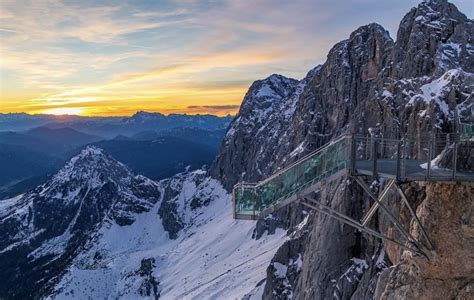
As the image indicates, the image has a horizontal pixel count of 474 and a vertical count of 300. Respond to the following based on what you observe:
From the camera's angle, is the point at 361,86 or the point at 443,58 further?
the point at 361,86

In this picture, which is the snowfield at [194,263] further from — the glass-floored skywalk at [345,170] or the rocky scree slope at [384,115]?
the glass-floored skywalk at [345,170]

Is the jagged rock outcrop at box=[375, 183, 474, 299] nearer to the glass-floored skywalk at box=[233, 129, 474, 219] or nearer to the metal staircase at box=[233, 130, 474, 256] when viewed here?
the metal staircase at box=[233, 130, 474, 256]

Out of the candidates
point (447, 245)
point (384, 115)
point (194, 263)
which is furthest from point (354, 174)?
point (194, 263)

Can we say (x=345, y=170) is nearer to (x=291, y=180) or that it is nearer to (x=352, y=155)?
(x=352, y=155)

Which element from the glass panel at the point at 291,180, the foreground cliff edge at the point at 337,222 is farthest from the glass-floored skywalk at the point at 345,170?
the foreground cliff edge at the point at 337,222

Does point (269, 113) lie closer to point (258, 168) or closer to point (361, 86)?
point (258, 168)

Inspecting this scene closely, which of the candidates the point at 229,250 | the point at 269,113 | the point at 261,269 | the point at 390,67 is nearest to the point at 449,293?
the point at 390,67
